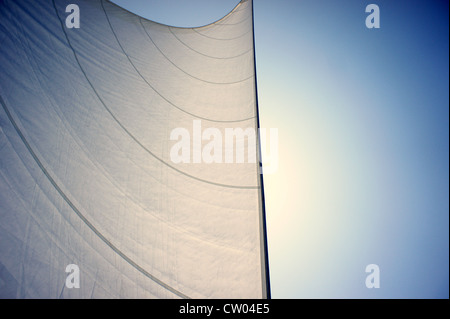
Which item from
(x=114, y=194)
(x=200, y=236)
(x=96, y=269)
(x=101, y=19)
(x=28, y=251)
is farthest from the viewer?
(x=101, y=19)

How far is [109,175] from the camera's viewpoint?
128 centimetres

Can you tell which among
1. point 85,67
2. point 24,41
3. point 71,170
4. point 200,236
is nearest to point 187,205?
point 200,236

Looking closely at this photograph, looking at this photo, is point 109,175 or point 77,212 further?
point 109,175

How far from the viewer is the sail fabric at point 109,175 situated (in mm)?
964

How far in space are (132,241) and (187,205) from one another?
44cm

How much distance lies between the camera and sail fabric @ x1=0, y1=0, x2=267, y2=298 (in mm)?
964

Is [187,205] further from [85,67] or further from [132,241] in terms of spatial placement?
[85,67]

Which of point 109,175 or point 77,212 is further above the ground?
point 109,175

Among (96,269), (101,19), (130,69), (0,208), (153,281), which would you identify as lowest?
(153,281)

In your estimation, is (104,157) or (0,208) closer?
(0,208)

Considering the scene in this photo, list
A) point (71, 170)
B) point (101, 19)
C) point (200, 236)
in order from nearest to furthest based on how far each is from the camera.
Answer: point (71, 170), point (200, 236), point (101, 19)

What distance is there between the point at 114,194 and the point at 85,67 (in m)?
1.02

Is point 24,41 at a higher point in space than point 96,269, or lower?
higher

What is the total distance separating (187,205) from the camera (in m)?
1.50
